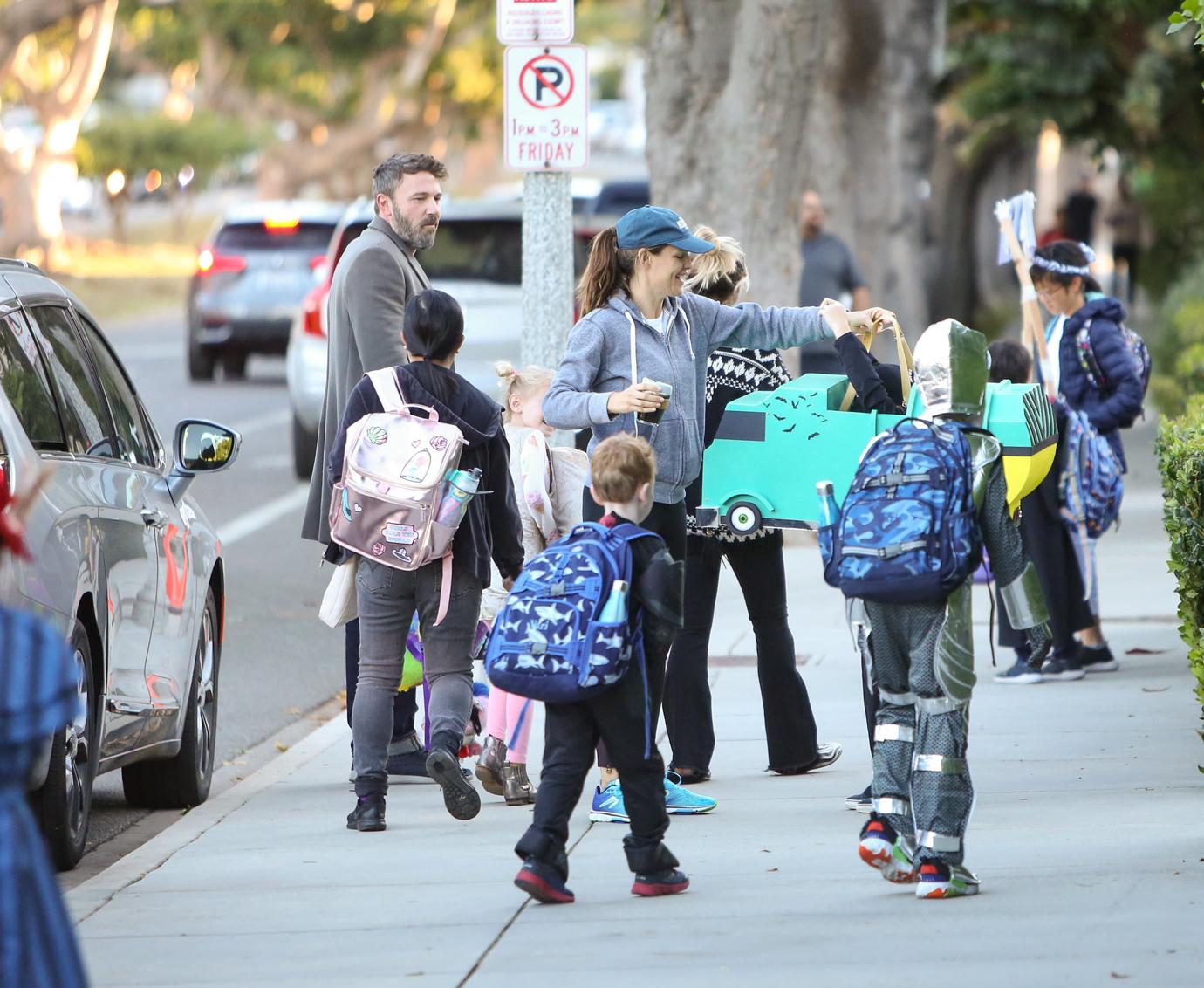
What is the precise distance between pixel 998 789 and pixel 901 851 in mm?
1506

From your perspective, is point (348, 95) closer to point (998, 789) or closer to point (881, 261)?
point (881, 261)

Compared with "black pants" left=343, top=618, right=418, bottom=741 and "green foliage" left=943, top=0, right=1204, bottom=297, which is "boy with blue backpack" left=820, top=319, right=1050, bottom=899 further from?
"green foliage" left=943, top=0, right=1204, bottom=297

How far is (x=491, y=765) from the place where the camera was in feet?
23.0

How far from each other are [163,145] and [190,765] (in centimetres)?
4547

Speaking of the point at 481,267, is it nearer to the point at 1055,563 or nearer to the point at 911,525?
the point at 1055,563

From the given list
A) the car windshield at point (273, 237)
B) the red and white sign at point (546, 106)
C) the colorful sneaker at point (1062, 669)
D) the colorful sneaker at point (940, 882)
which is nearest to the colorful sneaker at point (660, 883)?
the colorful sneaker at point (940, 882)

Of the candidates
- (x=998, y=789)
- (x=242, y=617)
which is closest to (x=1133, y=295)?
(x=242, y=617)

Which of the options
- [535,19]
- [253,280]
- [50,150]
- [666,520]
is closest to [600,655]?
[666,520]

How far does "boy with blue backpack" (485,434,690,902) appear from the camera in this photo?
548 centimetres

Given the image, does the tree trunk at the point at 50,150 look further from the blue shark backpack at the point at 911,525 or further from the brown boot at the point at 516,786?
the blue shark backpack at the point at 911,525

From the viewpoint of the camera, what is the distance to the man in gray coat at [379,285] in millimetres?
→ 7344

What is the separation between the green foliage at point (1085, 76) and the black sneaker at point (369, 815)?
1657cm

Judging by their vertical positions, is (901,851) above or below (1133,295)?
below

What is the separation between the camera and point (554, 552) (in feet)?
18.5
